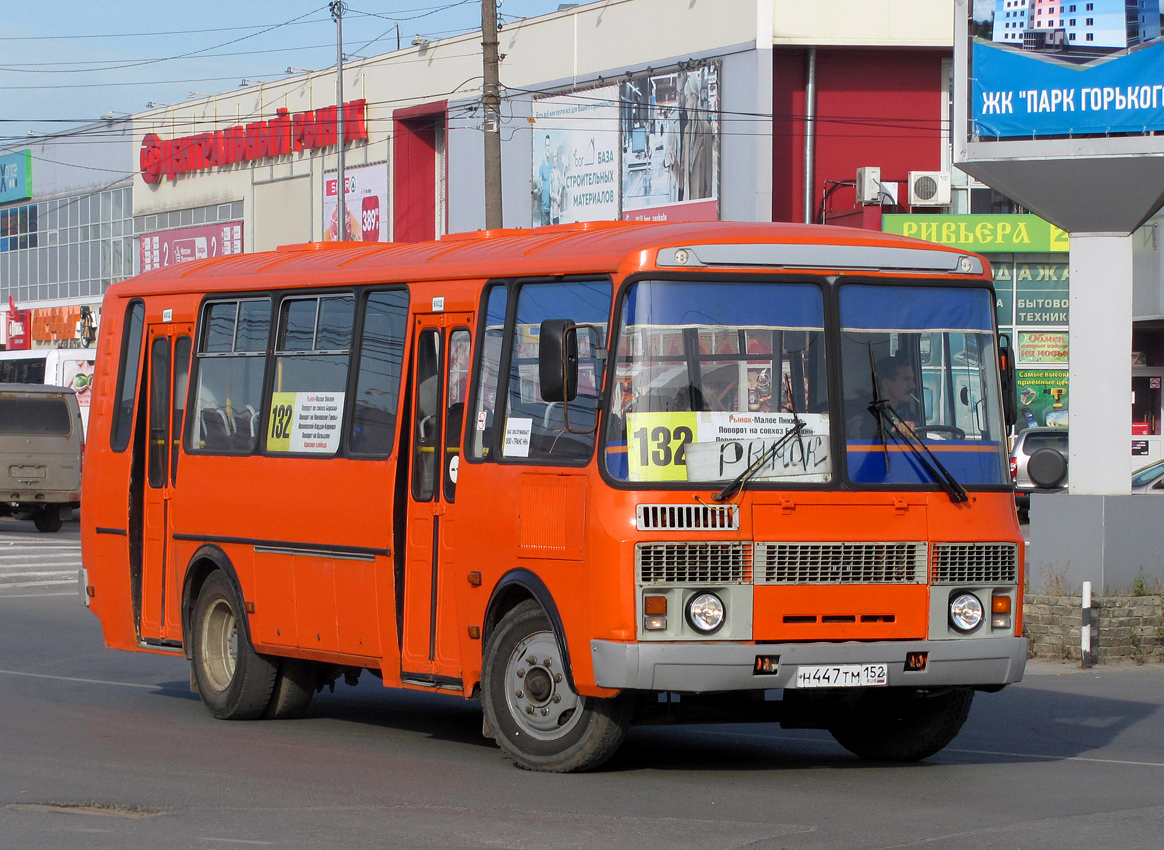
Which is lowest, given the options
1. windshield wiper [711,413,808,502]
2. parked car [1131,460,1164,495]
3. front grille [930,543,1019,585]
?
parked car [1131,460,1164,495]

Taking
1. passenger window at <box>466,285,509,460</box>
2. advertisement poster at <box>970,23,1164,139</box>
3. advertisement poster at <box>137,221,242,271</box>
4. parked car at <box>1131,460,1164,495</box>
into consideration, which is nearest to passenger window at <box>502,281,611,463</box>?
passenger window at <box>466,285,509,460</box>

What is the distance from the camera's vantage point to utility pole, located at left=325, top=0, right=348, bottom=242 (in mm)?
50688

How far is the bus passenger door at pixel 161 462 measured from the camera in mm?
12633

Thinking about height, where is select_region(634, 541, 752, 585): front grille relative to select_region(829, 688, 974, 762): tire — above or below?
above

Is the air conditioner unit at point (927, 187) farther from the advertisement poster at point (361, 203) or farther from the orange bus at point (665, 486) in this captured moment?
the orange bus at point (665, 486)

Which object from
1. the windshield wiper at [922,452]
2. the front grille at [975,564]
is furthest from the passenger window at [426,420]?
the front grille at [975,564]

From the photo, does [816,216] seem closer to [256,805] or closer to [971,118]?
[971,118]

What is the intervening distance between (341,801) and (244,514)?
3514 millimetres

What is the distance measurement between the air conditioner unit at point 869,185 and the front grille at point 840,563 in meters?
30.8

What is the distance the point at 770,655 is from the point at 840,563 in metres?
0.58

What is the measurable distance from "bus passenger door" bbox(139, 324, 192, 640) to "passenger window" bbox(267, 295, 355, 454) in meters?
1.25

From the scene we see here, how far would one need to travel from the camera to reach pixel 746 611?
8.88 meters

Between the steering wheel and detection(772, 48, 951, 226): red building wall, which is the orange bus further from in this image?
detection(772, 48, 951, 226): red building wall

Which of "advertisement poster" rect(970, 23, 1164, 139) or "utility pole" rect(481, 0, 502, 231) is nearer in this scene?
"advertisement poster" rect(970, 23, 1164, 139)
